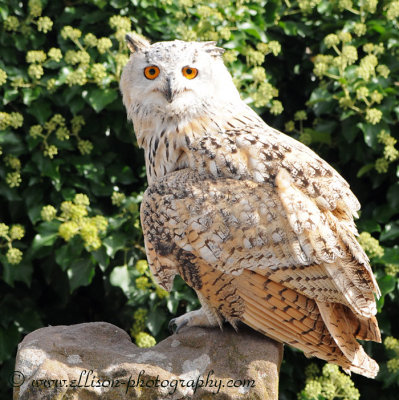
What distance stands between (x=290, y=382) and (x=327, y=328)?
1680 mm

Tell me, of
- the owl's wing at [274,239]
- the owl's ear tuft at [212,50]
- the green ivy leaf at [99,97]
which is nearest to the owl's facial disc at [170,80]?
the owl's ear tuft at [212,50]

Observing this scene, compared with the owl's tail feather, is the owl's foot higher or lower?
lower

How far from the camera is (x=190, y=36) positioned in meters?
4.55

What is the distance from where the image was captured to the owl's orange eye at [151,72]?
11.3ft

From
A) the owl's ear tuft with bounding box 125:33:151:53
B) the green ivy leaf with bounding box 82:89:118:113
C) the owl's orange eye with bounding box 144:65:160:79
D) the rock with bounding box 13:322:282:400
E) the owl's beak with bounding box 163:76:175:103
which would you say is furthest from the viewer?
the green ivy leaf with bounding box 82:89:118:113

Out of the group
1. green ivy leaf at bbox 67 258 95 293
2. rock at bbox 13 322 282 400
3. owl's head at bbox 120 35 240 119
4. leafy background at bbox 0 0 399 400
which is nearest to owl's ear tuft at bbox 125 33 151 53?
owl's head at bbox 120 35 240 119

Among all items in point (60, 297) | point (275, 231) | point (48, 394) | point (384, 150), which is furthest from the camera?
point (60, 297)

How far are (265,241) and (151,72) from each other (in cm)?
107

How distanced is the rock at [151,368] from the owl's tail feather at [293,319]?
6.1 inches

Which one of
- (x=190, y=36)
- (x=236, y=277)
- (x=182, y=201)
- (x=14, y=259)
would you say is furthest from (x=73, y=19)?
(x=236, y=277)

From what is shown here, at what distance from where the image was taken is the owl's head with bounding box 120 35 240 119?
337 cm

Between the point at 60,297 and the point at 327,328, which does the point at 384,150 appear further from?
the point at 60,297

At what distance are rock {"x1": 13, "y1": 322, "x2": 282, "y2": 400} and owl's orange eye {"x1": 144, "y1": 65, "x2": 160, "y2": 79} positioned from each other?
131 centimetres

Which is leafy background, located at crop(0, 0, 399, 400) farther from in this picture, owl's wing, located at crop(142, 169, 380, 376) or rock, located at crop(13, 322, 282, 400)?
owl's wing, located at crop(142, 169, 380, 376)
